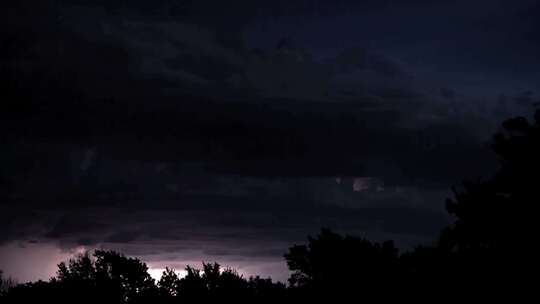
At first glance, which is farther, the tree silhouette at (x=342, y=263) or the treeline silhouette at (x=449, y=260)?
the tree silhouette at (x=342, y=263)

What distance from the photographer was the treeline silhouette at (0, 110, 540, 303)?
42.3m

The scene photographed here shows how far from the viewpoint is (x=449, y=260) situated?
44.9m

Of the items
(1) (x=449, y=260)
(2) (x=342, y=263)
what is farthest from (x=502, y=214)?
(2) (x=342, y=263)

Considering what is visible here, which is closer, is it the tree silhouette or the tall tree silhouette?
the tall tree silhouette

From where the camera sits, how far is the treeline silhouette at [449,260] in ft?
139

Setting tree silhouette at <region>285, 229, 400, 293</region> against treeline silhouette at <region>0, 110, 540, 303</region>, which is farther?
tree silhouette at <region>285, 229, 400, 293</region>

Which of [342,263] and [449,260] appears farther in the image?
[342,263]

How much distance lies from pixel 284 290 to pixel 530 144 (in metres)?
19.0

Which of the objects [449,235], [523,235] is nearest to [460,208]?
[449,235]

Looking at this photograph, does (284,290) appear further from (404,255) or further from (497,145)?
(497,145)

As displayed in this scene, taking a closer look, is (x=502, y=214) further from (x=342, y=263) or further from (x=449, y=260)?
(x=342, y=263)

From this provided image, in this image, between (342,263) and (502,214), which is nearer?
(502,214)

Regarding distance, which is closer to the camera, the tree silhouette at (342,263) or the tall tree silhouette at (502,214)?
the tall tree silhouette at (502,214)

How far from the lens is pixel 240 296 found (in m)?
58.1
